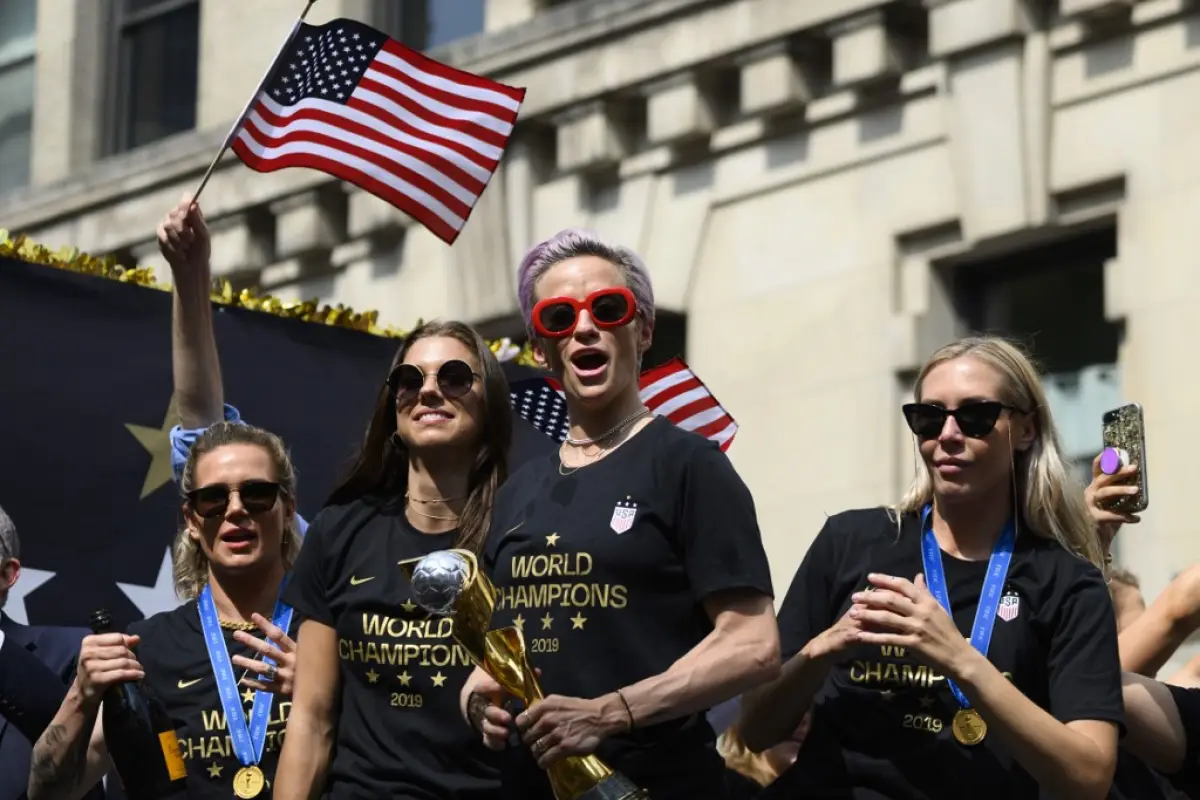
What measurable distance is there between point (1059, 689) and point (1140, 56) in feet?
20.9

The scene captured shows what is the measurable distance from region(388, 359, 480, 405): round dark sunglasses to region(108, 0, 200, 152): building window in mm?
11227

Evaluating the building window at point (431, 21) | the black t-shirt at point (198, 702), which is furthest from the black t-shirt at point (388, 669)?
the building window at point (431, 21)

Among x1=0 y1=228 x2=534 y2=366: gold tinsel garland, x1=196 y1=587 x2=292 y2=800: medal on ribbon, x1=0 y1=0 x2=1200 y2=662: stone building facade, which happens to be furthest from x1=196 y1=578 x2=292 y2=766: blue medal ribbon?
x1=0 y1=0 x2=1200 y2=662: stone building facade

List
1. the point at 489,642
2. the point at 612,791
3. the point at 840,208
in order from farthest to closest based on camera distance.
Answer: the point at 840,208 < the point at 489,642 < the point at 612,791

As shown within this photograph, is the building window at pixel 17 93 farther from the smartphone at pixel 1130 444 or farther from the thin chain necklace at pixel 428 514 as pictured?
the smartphone at pixel 1130 444

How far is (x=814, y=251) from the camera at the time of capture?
43.2ft

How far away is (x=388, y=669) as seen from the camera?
6.45 meters

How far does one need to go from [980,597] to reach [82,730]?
7.73 feet

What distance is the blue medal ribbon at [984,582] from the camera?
6145 mm

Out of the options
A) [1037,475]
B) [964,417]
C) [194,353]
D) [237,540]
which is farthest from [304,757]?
[194,353]

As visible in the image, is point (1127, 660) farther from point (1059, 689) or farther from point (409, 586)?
point (409, 586)

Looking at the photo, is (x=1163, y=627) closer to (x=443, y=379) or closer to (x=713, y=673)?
(x=713, y=673)

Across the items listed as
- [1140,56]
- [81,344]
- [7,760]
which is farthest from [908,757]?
[1140,56]

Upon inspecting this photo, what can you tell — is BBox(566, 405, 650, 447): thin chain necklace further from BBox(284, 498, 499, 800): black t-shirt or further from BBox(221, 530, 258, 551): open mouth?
BBox(221, 530, 258, 551): open mouth
